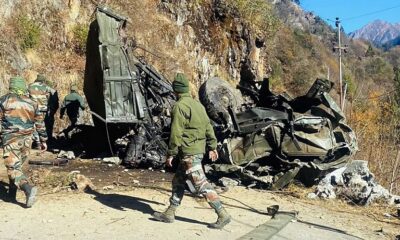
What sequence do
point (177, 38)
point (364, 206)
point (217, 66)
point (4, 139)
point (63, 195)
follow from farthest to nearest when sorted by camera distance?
point (217, 66) → point (177, 38) → point (364, 206) → point (63, 195) → point (4, 139)

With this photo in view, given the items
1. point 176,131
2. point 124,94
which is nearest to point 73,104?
point 124,94

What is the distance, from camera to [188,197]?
8.07m

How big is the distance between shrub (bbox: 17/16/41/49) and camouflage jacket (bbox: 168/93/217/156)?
13248 millimetres

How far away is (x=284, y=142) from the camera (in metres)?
9.29

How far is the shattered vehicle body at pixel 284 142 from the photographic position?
9.18 metres

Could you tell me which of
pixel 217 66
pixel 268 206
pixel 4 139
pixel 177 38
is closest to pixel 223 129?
pixel 268 206

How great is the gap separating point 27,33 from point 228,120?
10.9 m

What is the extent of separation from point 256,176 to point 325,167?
128cm

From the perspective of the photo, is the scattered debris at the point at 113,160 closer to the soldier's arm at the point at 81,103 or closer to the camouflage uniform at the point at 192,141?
the soldier's arm at the point at 81,103

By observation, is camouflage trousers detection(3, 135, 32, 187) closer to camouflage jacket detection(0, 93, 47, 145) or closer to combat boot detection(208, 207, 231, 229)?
camouflage jacket detection(0, 93, 47, 145)

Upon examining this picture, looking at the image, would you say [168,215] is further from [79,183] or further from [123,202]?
[79,183]

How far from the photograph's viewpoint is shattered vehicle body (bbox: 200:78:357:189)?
361 inches

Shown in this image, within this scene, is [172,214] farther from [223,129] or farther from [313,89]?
[313,89]

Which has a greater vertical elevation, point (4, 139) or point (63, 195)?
point (4, 139)
